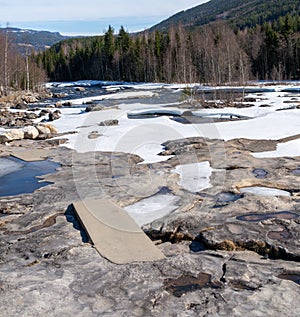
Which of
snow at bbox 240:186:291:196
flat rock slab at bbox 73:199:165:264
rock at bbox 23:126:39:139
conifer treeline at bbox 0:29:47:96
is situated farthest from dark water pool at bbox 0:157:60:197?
conifer treeline at bbox 0:29:47:96

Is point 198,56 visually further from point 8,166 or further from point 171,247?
point 171,247

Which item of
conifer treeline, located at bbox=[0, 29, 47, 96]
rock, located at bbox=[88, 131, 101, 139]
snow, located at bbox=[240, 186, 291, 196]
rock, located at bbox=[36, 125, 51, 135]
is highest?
conifer treeline, located at bbox=[0, 29, 47, 96]

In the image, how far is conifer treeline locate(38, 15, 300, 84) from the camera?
52031 mm

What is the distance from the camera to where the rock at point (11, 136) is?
17.3 m

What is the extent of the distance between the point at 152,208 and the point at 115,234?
1.72 m

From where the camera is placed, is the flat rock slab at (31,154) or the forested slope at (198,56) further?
the forested slope at (198,56)

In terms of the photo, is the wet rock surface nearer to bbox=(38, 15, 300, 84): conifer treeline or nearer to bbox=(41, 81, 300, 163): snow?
bbox=(41, 81, 300, 163): snow

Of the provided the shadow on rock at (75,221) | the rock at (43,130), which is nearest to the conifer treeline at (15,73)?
the rock at (43,130)

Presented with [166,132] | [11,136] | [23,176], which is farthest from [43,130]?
[23,176]

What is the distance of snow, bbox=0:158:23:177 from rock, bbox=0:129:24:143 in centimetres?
343

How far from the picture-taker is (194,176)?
1081 centimetres

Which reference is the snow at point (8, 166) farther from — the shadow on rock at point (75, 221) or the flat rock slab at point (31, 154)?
the shadow on rock at point (75, 221)

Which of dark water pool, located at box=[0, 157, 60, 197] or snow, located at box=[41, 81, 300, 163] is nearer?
dark water pool, located at box=[0, 157, 60, 197]

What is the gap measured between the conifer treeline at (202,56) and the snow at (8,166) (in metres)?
31.0
